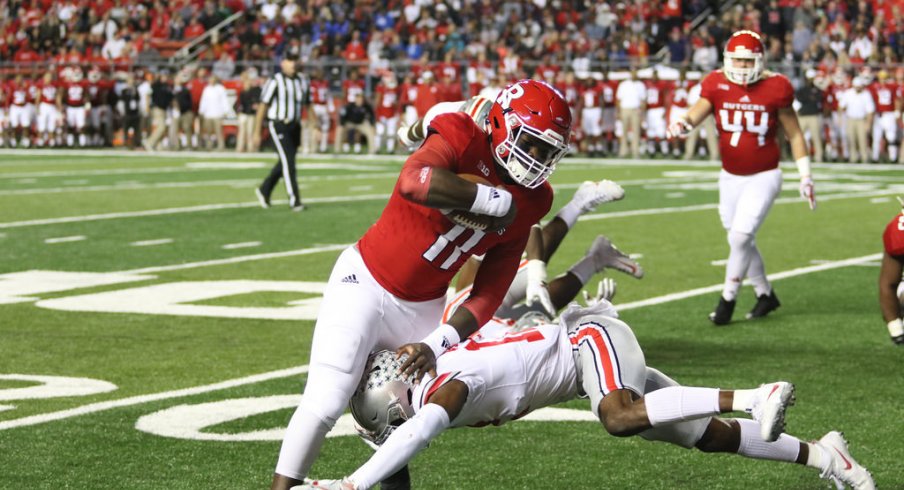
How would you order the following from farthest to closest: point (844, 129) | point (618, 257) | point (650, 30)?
point (650, 30) < point (844, 129) < point (618, 257)

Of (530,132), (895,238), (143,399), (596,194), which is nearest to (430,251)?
(530,132)

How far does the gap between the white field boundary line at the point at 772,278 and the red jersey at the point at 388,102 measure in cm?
1635

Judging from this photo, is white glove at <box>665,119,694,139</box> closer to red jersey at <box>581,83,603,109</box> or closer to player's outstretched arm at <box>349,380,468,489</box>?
player's outstretched arm at <box>349,380,468,489</box>

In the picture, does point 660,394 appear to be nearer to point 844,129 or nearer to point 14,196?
point 14,196

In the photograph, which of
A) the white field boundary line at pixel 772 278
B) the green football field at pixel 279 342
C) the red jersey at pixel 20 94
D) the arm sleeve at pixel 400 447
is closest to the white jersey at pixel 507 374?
the arm sleeve at pixel 400 447

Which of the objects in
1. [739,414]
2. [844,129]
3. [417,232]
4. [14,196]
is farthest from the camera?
[844,129]

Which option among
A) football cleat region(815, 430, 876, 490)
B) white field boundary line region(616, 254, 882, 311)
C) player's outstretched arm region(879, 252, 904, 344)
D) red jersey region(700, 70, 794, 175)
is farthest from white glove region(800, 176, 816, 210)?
football cleat region(815, 430, 876, 490)

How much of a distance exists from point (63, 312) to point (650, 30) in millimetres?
22126

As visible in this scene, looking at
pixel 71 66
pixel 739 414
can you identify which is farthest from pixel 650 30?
Answer: pixel 739 414

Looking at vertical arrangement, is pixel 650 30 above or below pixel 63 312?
above

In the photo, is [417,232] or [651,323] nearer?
[417,232]

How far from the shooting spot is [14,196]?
55.7 ft

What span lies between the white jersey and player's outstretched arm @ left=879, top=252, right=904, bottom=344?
2.89 metres

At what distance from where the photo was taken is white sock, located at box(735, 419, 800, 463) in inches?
181
